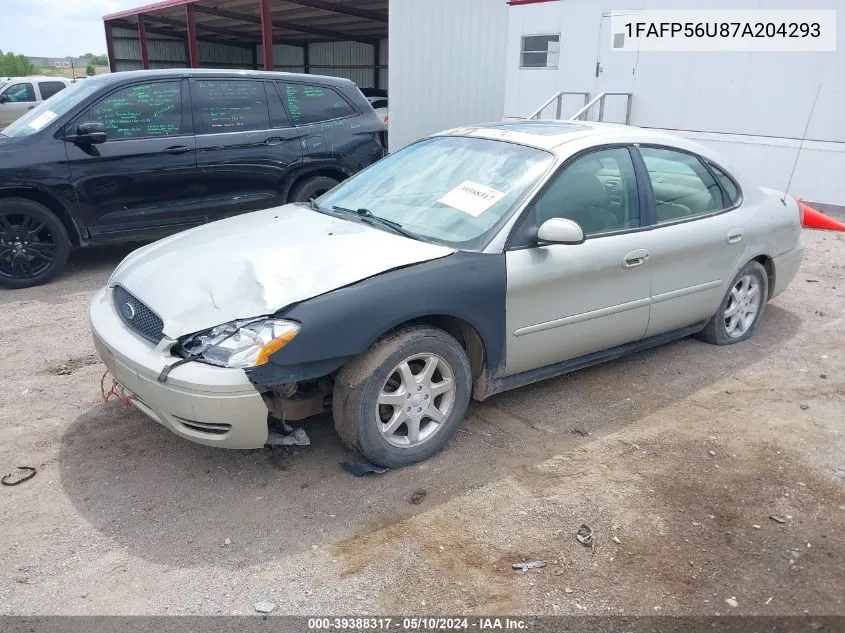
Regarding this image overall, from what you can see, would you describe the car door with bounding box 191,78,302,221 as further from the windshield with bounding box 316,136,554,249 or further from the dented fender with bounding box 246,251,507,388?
the dented fender with bounding box 246,251,507,388

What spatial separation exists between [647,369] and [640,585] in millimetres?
2185

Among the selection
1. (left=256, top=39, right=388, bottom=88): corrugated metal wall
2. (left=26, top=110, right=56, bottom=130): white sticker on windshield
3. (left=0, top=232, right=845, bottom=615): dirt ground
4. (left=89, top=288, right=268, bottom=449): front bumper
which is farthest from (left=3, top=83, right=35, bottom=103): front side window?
(left=89, top=288, right=268, bottom=449): front bumper

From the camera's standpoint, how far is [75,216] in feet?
20.2

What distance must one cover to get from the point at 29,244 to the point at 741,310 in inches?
231

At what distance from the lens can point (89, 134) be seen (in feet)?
19.6

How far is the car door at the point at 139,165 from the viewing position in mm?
6148

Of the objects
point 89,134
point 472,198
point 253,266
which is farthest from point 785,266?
point 89,134

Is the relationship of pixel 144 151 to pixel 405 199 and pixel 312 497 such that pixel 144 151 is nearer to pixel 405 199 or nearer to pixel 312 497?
pixel 405 199

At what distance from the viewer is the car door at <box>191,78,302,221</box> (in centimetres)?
670

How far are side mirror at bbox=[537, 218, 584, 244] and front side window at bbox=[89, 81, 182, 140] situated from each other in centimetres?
444

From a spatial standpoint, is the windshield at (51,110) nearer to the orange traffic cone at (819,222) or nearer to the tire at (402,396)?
the tire at (402,396)

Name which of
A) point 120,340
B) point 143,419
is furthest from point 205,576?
point 143,419

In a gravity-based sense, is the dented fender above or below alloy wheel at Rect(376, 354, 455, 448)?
above

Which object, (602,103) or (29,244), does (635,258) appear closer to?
(29,244)
